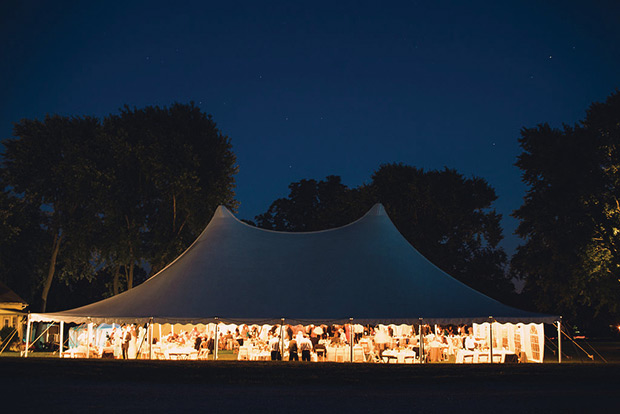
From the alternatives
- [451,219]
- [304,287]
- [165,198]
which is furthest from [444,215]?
[304,287]

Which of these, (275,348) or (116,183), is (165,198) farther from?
(275,348)

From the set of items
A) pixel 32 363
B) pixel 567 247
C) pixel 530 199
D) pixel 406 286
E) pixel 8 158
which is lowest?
pixel 32 363

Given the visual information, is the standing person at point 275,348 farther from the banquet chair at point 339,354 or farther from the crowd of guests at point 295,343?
the banquet chair at point 339,354

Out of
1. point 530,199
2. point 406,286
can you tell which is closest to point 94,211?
point 406,286

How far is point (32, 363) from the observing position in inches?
560

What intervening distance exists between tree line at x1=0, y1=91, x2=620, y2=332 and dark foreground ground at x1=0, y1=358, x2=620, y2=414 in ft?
34.3

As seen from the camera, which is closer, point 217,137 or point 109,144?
point 109,144

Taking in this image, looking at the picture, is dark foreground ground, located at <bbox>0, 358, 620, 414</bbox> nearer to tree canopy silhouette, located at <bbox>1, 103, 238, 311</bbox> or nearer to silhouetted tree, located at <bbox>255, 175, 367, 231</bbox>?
tree canopy silhouette, located at <bbox>1, 103, 238, 311</bbox>

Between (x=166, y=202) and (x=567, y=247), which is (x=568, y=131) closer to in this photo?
(x=567, y=247)

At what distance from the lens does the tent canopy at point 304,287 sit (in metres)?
16.1

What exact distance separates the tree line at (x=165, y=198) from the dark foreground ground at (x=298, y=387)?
10449 millimetres

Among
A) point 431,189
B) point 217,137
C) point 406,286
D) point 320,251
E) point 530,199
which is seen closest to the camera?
point 406,286

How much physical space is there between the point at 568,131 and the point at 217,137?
1443 centimetres

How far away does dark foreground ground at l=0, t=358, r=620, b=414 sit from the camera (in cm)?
888
